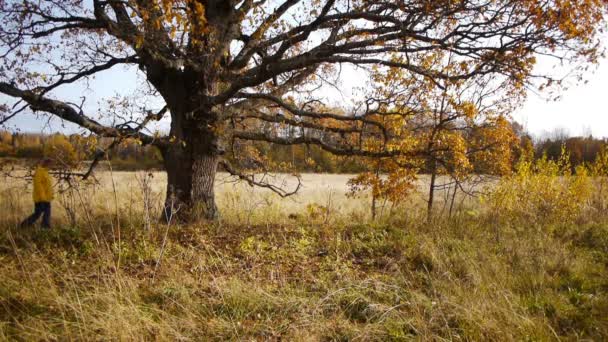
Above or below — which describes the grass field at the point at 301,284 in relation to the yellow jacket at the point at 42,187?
below

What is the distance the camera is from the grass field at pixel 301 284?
10.7 feet

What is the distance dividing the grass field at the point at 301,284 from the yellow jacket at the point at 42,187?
4.07 m

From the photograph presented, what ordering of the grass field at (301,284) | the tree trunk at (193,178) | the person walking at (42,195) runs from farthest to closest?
the person walking at (42,195), the tree trunk at (193,178), the grass field at (301,284)

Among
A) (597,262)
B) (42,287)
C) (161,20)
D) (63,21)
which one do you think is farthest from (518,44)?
(63,21)

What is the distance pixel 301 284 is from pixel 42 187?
819 centimetres

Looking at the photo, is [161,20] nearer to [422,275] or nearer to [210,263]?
[210,263]

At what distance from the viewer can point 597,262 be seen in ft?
18.5

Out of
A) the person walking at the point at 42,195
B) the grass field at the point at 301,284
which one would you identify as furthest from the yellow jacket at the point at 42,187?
the grass field at the point at 301,284

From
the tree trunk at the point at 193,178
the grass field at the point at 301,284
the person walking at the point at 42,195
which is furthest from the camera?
the person walking at the point at 42,195

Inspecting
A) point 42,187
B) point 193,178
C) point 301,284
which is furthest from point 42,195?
point 301,284

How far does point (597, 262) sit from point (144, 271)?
6325mm

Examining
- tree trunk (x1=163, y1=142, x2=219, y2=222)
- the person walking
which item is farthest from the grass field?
the person walking

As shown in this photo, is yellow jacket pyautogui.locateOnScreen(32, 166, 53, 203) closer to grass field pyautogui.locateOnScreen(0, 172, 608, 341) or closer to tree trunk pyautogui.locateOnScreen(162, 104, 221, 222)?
tree trunk pyautogui.locateOnScreen(162, 104, 221, 222)

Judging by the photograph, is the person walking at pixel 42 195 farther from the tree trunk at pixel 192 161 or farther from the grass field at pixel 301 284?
the grass field at pixel 301 284
